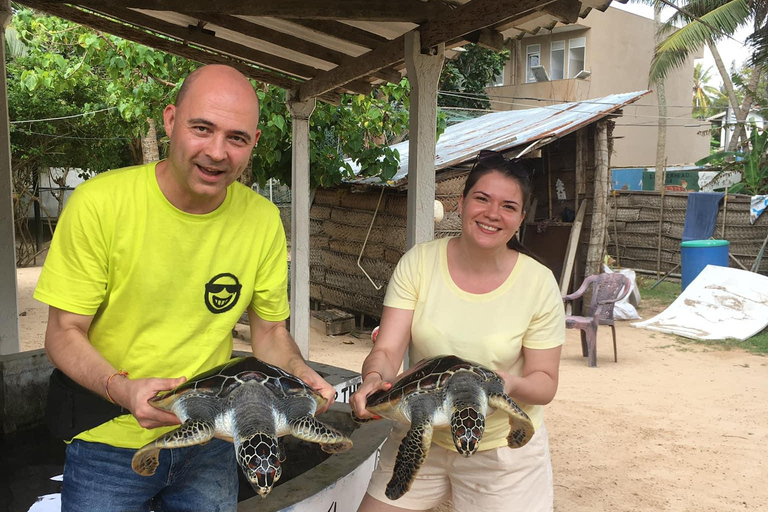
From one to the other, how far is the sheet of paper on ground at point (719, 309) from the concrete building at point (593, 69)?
12.8 metres

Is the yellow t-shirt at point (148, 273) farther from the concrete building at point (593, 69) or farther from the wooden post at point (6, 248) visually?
the concrete building at point (593, 69)

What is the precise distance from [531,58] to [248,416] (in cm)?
2563

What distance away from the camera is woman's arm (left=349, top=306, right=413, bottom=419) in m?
2.15

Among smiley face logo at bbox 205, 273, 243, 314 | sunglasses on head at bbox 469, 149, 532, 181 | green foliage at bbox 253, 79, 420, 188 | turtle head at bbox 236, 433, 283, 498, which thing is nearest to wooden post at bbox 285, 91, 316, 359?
green foliage at bbox 253, 79, 420, 188

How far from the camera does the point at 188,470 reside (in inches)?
81.5

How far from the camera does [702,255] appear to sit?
12273mm

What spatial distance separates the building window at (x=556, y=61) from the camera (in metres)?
24.4

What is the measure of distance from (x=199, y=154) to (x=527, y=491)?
4.98 feet

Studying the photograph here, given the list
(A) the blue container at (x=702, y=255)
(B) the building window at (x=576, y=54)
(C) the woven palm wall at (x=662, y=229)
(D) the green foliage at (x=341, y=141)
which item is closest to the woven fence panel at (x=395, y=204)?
(D) the green foliage at (x=341, y=141)

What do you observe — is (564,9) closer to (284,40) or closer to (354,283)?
(284,40)

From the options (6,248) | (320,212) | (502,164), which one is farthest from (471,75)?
(502,164)

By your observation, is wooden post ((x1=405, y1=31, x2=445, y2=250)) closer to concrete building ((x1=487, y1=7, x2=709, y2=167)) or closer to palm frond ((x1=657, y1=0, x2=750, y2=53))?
palm frond ((x1=657, y1=0, x2=750, y2=53))

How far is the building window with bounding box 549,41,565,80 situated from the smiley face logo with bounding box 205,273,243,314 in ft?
80.4

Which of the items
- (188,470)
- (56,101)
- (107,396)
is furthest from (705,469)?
(56,101)
